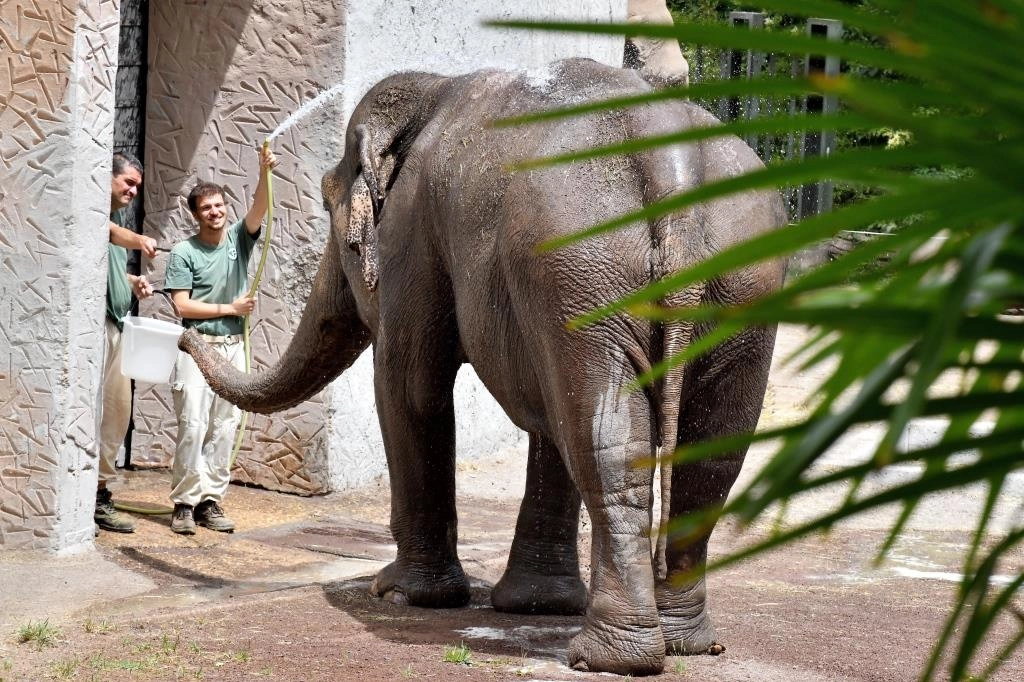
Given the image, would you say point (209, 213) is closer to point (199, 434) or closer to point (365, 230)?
point (199, 434)

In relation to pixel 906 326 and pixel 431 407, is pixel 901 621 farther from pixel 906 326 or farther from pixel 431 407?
pixel 906 326

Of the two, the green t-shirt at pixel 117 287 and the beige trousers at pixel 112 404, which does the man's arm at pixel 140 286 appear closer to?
the green t-shirt at pixel 117 287

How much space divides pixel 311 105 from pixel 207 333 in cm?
149

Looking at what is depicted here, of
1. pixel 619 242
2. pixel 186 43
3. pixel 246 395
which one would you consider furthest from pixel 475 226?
pixel 186 43

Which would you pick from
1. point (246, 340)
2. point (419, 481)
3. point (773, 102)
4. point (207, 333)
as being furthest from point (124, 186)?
point (773, 102)

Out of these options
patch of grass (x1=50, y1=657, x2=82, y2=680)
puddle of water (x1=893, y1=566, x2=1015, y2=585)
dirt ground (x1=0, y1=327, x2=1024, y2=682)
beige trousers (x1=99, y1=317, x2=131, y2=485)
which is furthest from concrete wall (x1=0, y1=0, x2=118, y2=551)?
puddle of water (x1=893, y1=566, x2=1015, y2=585)

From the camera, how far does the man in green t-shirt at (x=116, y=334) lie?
297 inches

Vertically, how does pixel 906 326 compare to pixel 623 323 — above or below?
above

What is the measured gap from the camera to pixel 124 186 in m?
7.64

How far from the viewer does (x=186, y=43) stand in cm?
870

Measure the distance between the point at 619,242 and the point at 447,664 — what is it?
1.56 m

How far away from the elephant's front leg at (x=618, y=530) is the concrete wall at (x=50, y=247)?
2.77 m

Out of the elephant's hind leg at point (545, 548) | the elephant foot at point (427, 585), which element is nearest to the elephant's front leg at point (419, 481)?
the elephant foot at point (427, 585)

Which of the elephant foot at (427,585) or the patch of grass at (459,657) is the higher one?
the patch of grass at (459,657)
